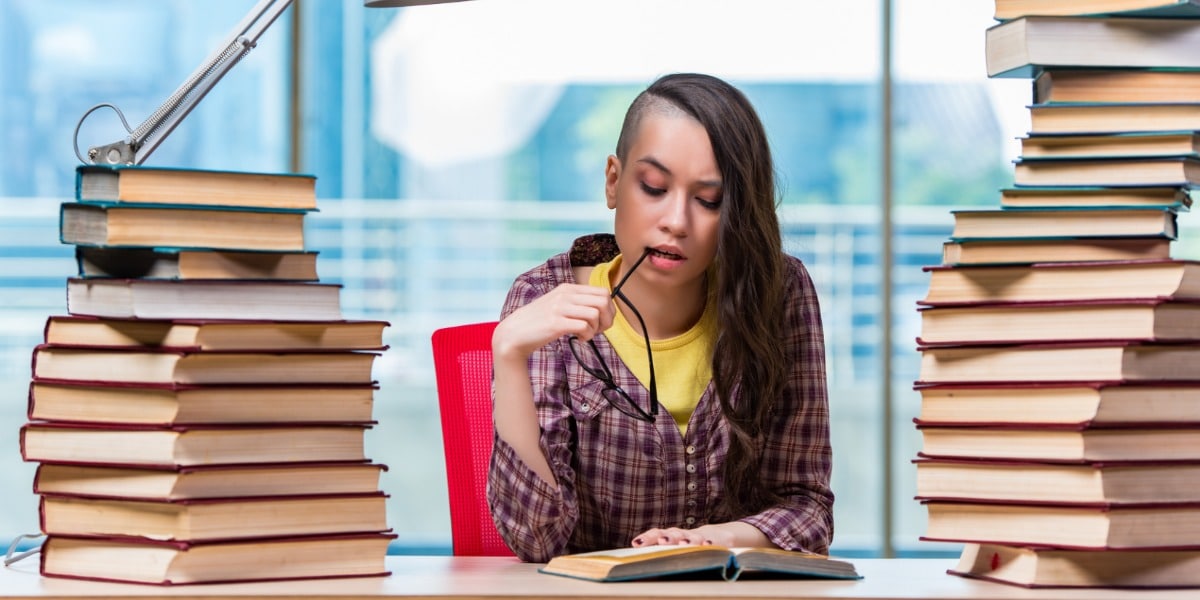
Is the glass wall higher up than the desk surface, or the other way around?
the glass wall

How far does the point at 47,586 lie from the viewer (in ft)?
4.39

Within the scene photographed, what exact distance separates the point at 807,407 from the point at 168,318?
2.90 ft

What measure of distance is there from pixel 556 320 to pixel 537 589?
12.5 inches

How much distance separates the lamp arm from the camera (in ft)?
4.98

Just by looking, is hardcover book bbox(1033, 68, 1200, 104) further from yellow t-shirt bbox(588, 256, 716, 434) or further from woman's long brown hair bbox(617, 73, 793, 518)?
yellow t-shirt bbox(588, 256, 716, 434)

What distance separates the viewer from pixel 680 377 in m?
1.88

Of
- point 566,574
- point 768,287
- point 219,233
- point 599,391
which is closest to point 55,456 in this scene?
point 219,233

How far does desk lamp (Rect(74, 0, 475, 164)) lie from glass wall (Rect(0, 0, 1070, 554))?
2.37 meters

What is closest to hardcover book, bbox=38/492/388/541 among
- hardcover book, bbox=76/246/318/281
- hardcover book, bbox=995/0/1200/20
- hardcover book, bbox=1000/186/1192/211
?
hardcover book, bbox=76/246/318/281

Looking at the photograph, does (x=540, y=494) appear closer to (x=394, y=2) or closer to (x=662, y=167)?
(x=662, y=167)

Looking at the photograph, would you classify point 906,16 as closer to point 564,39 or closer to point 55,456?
point 564,39

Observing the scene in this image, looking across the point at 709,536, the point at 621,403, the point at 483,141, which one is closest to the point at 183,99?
the point at 621,403

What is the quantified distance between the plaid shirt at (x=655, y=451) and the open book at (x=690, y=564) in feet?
1.11

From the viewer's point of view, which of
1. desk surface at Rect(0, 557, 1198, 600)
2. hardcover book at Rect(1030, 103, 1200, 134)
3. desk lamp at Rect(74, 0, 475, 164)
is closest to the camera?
desk surface at Rect(0, 557, 1198, 600)
